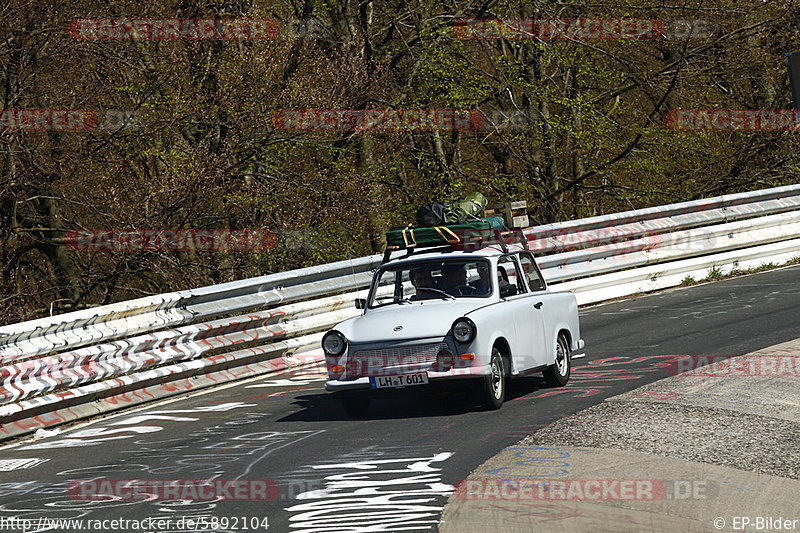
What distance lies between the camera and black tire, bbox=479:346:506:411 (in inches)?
385

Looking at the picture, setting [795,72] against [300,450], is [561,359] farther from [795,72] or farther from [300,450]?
[795,72]

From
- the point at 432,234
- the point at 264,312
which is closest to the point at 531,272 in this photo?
the point at 432,234

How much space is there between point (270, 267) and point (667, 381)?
11.2m

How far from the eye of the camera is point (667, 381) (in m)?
10.4

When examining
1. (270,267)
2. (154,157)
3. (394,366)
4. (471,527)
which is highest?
(154,157)

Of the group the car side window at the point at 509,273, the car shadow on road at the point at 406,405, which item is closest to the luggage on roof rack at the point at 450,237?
the car side window at the point at 509,273

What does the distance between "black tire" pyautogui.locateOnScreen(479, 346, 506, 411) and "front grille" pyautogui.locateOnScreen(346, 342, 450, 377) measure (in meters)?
0.45

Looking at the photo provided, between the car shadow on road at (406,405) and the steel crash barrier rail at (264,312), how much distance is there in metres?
1.80

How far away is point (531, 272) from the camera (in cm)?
1162

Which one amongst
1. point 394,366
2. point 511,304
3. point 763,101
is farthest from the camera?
point 763,101

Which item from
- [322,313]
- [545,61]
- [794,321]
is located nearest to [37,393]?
[322,313]

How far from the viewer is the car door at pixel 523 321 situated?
1042 centimetres

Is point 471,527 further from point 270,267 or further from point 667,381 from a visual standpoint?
point 270,267

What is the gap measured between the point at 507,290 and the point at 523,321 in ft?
1.24
